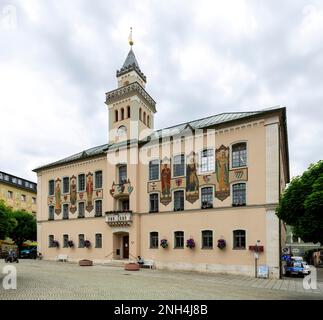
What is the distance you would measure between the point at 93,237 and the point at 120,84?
1960 centimetres

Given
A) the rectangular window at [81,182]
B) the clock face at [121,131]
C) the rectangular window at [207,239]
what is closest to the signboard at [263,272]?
the rectangular window at [207,239]

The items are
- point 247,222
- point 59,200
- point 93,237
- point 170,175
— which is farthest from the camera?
point 59,200

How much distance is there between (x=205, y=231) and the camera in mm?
30156

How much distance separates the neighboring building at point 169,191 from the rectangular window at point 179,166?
96mm

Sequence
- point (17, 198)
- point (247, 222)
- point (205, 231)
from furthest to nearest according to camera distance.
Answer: point (17, 198) → point (205, 231) → point (247, 222)

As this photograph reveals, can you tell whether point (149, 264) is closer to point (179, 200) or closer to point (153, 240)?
point (153, 240)

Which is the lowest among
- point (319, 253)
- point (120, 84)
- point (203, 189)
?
point (319, 253)

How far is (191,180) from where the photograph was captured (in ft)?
104

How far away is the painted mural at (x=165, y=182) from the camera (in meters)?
32.9

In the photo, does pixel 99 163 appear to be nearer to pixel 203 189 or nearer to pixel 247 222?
pixel 203 189

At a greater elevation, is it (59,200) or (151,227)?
(59,200)

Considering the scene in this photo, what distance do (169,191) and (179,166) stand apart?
256 centimetres

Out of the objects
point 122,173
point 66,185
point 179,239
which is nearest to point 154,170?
point 122,173
